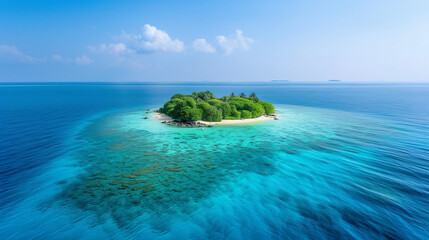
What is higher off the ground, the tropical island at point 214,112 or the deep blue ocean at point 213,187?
the tropical island at point 214,112

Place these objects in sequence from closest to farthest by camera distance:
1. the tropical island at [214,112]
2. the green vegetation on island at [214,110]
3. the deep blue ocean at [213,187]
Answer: the deep blue ocean at [213,187] < the tropical island at [214,112] < the green vegetation on island at [214,110]

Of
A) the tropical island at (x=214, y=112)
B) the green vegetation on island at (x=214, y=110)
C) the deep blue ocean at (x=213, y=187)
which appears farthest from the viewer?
the green vegetation on island at (x=214, y=110)

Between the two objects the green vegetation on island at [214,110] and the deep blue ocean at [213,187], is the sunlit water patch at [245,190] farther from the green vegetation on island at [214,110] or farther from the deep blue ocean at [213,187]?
the green vegetation on island at [214,110]

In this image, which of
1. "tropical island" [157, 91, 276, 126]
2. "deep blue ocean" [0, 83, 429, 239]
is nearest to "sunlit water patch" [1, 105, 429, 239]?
"deep blue ocean" [0, 83, 429, 239]

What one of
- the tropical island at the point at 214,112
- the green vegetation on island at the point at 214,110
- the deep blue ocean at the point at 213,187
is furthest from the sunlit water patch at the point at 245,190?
the green vegetation on island at the point at 214,110

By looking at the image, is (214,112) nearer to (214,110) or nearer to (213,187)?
(214,110)

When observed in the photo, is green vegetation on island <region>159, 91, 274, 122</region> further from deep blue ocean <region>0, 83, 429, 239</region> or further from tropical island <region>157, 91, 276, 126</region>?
deep blue ocean <region>0, 83, 429, 239</region>

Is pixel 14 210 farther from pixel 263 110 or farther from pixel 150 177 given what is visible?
pixel 263 110

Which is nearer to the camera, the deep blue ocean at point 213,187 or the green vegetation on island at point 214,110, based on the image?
the deep blue ocean at point 213,187
